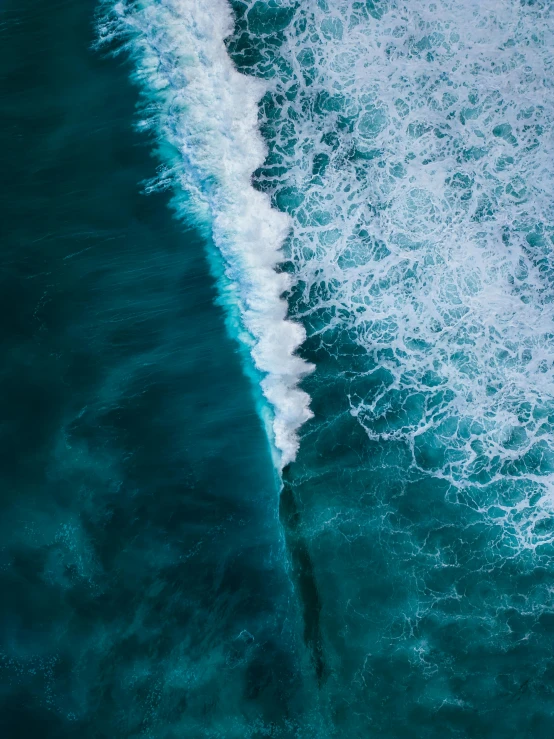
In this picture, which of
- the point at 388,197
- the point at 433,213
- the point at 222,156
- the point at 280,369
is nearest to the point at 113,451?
the point at 280,369

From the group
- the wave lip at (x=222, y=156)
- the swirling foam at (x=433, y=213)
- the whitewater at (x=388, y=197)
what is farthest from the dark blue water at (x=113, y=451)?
the swirling foam at (x=433, y=213)

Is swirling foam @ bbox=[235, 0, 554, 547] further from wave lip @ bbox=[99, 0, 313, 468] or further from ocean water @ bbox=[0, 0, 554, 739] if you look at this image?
wave lip @ bbox=[99, 0, 313, 468]

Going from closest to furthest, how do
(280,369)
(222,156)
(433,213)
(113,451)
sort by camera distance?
(113,451) → (280,369) → (433,213) → (222,156)

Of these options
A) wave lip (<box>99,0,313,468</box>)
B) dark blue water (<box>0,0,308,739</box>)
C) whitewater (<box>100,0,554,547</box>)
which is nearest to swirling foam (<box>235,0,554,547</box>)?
whitewater (<box>100,0,554,547</box>)

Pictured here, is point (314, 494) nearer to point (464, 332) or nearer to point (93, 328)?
point (464, 332)

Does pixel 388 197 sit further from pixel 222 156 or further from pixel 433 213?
pixel 222 156

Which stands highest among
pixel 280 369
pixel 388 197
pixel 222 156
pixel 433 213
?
pixel 222 156

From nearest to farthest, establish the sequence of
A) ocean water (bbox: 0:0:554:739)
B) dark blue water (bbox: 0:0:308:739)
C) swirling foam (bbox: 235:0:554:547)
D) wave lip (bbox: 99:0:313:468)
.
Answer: dark blue water (bbox: 0:0:308:739), ocean water (bbox: 0:0:554:739), swirling foam (bbox: 235:0:554:547), wave lip (bbox: 99:0:313:468)

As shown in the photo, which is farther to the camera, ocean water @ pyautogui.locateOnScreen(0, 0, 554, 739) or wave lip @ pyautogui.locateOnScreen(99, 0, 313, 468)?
wave lip @ pyautogui.locateOnScreen(99, 0, 313, 468)
